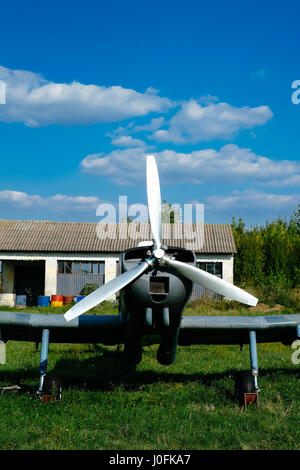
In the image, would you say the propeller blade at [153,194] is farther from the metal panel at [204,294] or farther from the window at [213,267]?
the window at [213,267]

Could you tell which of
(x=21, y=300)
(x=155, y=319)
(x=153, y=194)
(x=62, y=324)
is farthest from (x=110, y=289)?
(x=21, y=300)

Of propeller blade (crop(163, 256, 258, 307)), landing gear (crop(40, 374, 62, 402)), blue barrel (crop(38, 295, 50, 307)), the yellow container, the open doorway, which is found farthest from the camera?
the open doorway

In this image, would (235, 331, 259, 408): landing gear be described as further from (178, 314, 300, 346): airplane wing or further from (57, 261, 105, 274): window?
(57, 261, 105, 274): window

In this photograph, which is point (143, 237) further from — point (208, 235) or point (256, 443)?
point (256, 443)

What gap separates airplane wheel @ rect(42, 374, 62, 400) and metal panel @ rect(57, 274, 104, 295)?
22017 millimetres

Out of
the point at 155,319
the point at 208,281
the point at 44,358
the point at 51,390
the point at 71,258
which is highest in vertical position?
the point at 71,258

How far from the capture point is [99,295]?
6766 mm

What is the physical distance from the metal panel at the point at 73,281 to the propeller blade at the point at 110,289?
76.1 ft

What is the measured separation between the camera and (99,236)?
31453mm

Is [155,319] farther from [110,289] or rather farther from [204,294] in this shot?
[204,294]

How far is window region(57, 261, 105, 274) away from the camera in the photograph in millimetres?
30406

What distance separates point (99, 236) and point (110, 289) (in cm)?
2503

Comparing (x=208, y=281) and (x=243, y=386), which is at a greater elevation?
(x=208, y=281)

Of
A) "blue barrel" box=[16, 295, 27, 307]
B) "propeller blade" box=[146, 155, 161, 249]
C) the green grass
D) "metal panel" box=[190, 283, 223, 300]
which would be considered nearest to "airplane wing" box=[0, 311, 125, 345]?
the green grass
